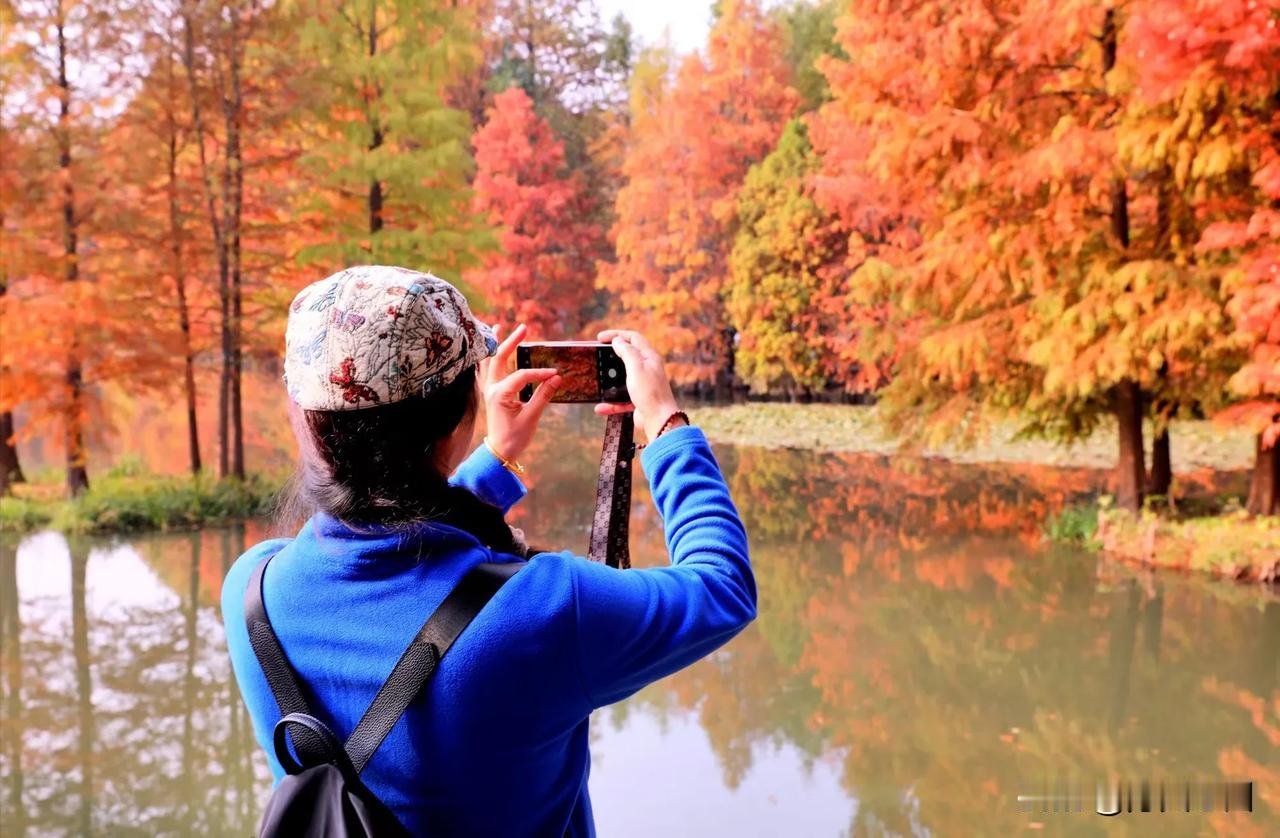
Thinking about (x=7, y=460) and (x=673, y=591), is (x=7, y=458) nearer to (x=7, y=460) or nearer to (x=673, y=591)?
(x=7, y=460)

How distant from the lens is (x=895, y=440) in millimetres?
10797

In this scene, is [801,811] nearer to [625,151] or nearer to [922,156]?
[922,156]

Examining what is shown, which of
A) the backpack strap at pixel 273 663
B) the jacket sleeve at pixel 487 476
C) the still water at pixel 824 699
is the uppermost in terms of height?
the jacket sleeve at pixel 487 476

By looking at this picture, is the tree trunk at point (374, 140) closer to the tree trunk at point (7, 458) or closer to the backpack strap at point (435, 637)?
the tree trunk at point (7, 458)

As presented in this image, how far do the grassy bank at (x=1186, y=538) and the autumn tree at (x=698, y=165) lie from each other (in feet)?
21.4

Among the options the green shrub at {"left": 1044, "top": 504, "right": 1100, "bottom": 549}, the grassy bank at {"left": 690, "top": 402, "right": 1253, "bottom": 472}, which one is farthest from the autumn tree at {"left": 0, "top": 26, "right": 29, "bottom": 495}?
the green shrub at {"left": 1044, "top": 504, "right": 1100, "bottom": 549}

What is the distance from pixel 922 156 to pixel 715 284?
240 inches

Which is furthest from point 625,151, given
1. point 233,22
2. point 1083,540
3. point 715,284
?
point 1083,540

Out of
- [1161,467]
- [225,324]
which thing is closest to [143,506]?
[225,324]

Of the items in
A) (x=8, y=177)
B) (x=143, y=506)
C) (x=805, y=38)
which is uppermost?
(x=805, y=38)

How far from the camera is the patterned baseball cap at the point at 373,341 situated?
765 millimetres

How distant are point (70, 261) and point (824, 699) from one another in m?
5.76

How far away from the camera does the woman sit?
29.4 inches

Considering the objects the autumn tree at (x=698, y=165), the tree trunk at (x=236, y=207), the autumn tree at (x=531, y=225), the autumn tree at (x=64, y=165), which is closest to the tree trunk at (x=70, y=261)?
the autumn tree at (x=64, y=165)
